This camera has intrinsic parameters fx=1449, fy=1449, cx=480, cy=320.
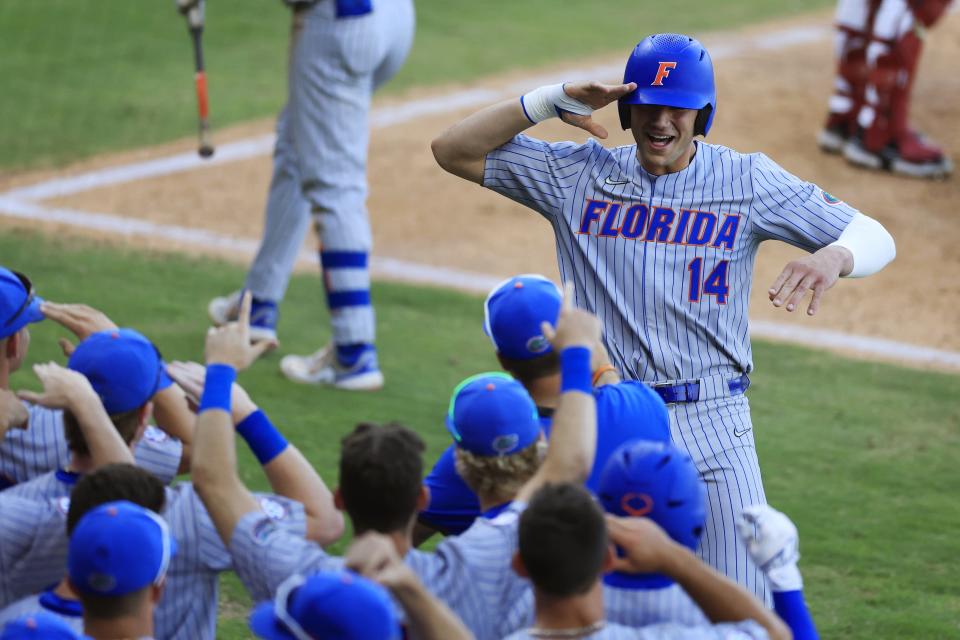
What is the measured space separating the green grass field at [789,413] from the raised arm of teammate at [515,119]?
168 cm

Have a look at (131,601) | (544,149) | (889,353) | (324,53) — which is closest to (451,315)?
(324,53)

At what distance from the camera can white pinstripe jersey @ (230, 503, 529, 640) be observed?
3143 millimetres

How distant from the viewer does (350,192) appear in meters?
6.96

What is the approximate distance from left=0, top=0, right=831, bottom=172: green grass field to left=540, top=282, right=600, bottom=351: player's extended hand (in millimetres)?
7783

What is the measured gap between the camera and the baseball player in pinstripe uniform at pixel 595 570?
2.85m

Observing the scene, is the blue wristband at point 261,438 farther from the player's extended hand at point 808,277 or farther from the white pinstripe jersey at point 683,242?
the player's extended hand at point 808,277

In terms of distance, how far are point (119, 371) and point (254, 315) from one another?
3714 millimetres

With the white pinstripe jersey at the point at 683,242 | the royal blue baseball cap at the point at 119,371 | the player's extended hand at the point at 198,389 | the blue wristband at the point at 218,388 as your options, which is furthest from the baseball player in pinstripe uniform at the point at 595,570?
the white pinstripe jersey at the point at 683,242

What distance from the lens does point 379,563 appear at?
2.87 meters

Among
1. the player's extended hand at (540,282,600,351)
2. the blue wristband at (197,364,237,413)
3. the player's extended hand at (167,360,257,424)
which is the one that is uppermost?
the player's extended hand at (540,282,600,351)

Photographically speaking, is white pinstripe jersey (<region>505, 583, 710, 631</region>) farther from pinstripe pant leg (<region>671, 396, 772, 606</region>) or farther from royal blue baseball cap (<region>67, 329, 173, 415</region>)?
royal blue baseball cap (<region>67, 329, 173, 415</region>)

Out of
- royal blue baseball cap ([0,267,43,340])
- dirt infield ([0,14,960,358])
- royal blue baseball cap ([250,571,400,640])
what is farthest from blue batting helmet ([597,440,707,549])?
dirt infield ([0,14,960,358])

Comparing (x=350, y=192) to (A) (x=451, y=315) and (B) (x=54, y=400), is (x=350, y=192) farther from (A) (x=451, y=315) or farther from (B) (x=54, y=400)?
(B) (x=54, y=400)

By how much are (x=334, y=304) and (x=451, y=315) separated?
1.39 metres
